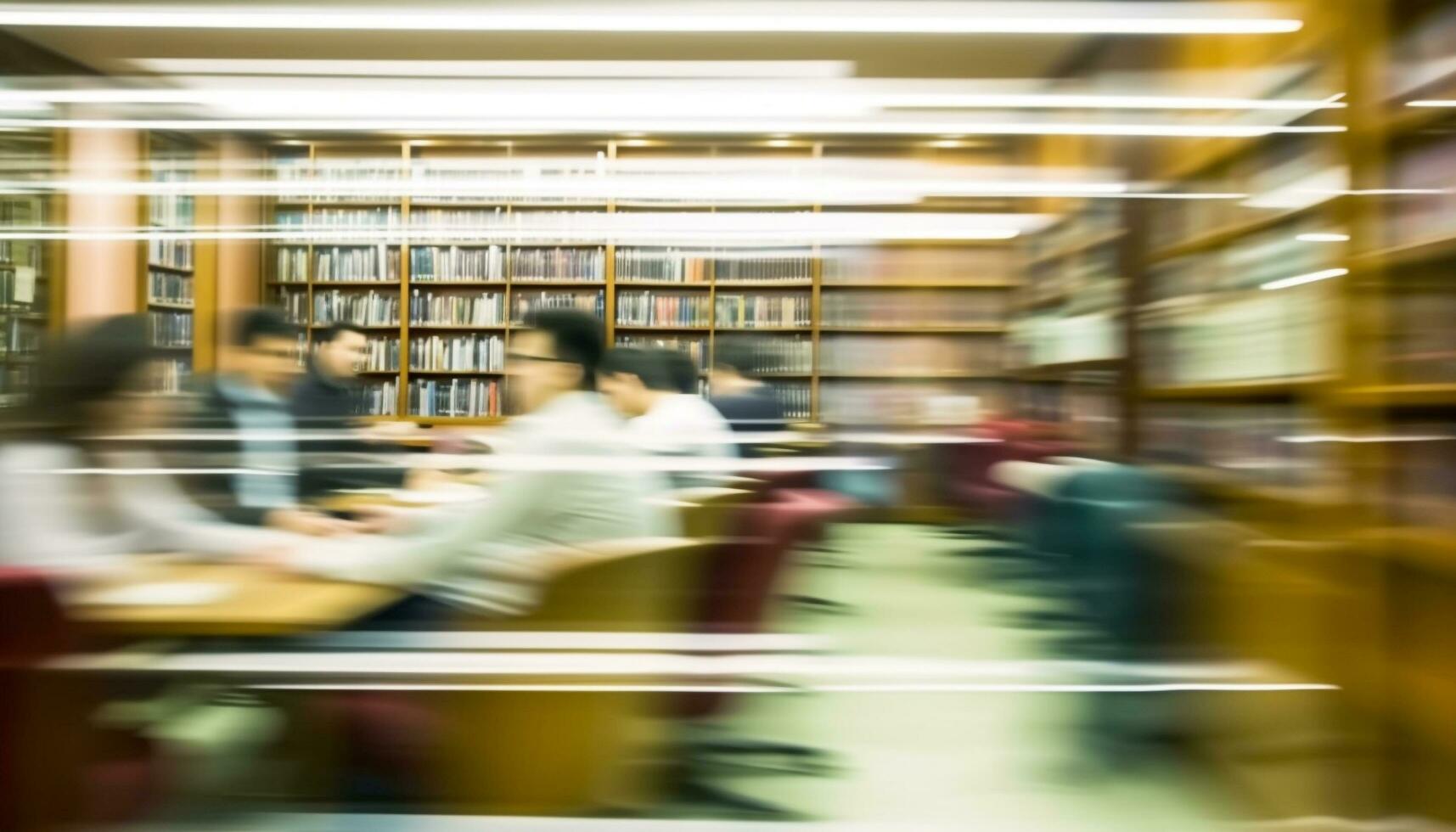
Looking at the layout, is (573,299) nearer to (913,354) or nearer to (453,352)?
(453,352)

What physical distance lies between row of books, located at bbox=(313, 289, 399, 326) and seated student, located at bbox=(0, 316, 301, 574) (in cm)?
275

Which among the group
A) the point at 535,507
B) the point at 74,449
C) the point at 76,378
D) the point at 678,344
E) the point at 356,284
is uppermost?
the point at 356,284

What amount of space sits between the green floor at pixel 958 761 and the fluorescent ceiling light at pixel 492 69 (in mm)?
1625

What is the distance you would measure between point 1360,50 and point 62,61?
3490 millimetres

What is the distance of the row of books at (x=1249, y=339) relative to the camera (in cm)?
235

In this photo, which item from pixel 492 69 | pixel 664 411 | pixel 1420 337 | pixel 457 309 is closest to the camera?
pixel 1420 337

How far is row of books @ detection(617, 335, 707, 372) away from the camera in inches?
197

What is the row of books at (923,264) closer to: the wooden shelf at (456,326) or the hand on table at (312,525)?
the wooden shelf at (456,326)

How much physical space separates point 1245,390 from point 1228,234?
51 cm

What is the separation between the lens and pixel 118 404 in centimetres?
192

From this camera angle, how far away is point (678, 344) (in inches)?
201

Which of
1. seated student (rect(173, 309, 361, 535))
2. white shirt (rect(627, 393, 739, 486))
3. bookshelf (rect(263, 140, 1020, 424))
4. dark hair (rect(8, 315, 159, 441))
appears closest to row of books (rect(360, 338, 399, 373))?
bookshelf (rect(263, 140, 1020, 424))

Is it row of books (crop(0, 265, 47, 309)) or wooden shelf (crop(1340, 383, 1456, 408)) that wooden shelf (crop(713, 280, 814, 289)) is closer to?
row of books (crop(0, 265, 47, 309))

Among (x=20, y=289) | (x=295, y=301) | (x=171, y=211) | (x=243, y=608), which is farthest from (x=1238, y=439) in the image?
(x=20, y=289)
